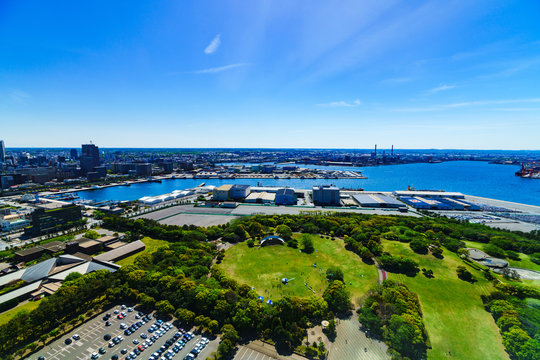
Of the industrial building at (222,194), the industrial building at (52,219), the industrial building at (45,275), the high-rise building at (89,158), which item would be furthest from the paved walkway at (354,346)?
the high-rise building at (89,158)

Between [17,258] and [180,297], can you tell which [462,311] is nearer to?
[180,297]

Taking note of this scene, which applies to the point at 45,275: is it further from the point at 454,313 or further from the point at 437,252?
the point at 437,252

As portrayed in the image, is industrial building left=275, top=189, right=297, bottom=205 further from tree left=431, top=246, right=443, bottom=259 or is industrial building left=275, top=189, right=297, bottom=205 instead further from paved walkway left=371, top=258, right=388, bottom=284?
tree left=431, top=246, right=443, bottom=259

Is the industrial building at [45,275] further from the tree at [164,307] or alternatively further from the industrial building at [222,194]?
the industrial building at [222,194]

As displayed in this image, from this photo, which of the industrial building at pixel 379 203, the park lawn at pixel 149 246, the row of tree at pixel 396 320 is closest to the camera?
the row of tree at pixel 396 320

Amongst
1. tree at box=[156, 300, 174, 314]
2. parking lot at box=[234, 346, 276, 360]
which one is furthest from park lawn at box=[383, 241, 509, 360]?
tree at box=[156, 300, 174, 314]

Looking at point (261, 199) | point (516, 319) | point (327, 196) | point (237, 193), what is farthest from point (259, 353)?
point (237, 193)
